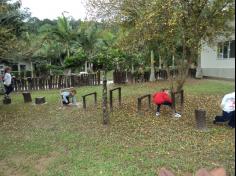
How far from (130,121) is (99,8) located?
6933 millimetres

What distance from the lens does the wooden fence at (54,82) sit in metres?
20.1

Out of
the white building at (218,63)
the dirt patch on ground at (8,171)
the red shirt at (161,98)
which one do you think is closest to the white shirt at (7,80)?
the red shirt at (161,98)

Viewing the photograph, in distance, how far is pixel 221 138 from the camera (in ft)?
25.0

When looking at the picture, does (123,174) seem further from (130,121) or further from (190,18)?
(190,18)

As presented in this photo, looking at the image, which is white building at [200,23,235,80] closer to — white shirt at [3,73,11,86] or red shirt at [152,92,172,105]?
red shirt at [152,92,172,105]

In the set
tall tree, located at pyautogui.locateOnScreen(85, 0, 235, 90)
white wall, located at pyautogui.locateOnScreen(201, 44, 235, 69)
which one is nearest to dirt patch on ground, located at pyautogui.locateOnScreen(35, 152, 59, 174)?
tall tree, located at pyautogui.locateOnScreen(85, 0, 235, 90)

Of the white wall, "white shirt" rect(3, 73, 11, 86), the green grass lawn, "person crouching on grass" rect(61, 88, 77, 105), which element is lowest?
the green grass lawn

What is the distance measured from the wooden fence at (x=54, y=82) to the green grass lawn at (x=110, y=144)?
8.63m

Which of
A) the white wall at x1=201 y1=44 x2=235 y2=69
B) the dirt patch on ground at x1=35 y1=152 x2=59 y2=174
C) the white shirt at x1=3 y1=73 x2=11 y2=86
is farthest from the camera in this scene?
the white wall at x1=201 y1=44 x2=235 y2=69

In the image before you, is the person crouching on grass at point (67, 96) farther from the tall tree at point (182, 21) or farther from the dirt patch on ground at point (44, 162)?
the dirt patch on ground at point (44, 162)

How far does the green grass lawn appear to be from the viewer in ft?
19.5

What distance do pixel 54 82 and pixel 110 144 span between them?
1424 cm

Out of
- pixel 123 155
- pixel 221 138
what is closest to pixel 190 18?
pixel 221 138

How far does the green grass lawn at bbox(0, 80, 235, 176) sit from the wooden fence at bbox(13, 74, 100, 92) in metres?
8.63
